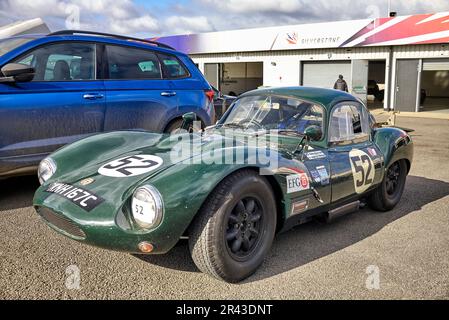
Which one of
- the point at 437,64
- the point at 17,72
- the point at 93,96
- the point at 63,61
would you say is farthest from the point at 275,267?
the point at 437,64

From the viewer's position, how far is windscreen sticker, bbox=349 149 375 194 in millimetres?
4043

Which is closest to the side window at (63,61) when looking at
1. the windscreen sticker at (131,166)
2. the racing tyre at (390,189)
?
the windscreen sticker at (131,166)

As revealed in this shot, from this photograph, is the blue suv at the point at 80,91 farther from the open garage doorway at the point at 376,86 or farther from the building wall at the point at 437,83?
the building wall at the point at 437,83

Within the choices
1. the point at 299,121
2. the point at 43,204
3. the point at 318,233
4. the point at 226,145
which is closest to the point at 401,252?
the point at 318,233

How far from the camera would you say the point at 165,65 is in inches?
236

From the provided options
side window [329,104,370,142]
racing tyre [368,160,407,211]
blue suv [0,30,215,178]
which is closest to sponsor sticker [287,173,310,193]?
side window [329,104,370,142]

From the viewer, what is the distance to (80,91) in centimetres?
492

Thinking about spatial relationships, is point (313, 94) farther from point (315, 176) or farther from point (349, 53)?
point (349, 53)

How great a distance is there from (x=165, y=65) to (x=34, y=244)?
328cm

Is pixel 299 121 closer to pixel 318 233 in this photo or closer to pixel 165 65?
pixel 318 233

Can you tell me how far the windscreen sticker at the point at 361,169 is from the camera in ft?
13.3

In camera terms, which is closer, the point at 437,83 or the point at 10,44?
the point at 10,44

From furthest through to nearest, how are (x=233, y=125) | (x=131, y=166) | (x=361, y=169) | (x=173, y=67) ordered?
(x=173, y=67) < (x=233, y=125) < (x=361, y=169) < (x=131, y=166)

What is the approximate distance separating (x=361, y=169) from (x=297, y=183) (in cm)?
110
